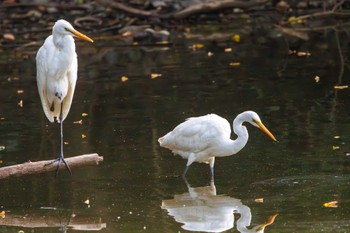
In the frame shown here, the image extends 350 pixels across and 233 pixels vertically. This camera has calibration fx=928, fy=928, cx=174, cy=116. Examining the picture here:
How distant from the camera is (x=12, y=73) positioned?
16891mm

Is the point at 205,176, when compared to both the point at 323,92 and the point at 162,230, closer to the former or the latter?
the point at 162,230

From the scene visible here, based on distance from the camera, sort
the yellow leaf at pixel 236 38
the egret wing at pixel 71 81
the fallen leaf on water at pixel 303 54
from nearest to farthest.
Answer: the egret wing at pixel 71 81 < the fallen leaf on water at pixel 303 54 < the yellow leaf at pixel 236 38

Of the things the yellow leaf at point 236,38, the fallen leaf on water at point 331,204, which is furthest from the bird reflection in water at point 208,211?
the yellow leaf at point 236,38

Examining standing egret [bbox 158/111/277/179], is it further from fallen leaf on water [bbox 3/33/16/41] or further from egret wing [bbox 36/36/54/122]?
fallen leaf on water [bbox 3/33/16/41]

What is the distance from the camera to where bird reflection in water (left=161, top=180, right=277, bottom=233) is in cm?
830

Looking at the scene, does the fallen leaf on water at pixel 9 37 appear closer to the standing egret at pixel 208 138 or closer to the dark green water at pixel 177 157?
the dark green water at pixel 177 157

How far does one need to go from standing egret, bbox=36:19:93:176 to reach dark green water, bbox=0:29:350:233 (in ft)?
2.83

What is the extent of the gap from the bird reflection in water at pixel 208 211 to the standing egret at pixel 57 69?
1655mm

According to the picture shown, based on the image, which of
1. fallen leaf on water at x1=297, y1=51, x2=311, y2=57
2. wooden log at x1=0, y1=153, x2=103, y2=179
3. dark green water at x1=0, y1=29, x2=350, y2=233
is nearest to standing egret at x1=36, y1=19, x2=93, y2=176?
dark green water at x1=0, y1=29, x2=350, y2=233

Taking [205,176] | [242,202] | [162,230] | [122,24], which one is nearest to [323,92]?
[205,176]

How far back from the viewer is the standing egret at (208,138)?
9.78m

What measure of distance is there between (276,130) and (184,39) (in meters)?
8.41

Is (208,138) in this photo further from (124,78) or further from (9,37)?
(9,37)

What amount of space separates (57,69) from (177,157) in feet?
6.85
